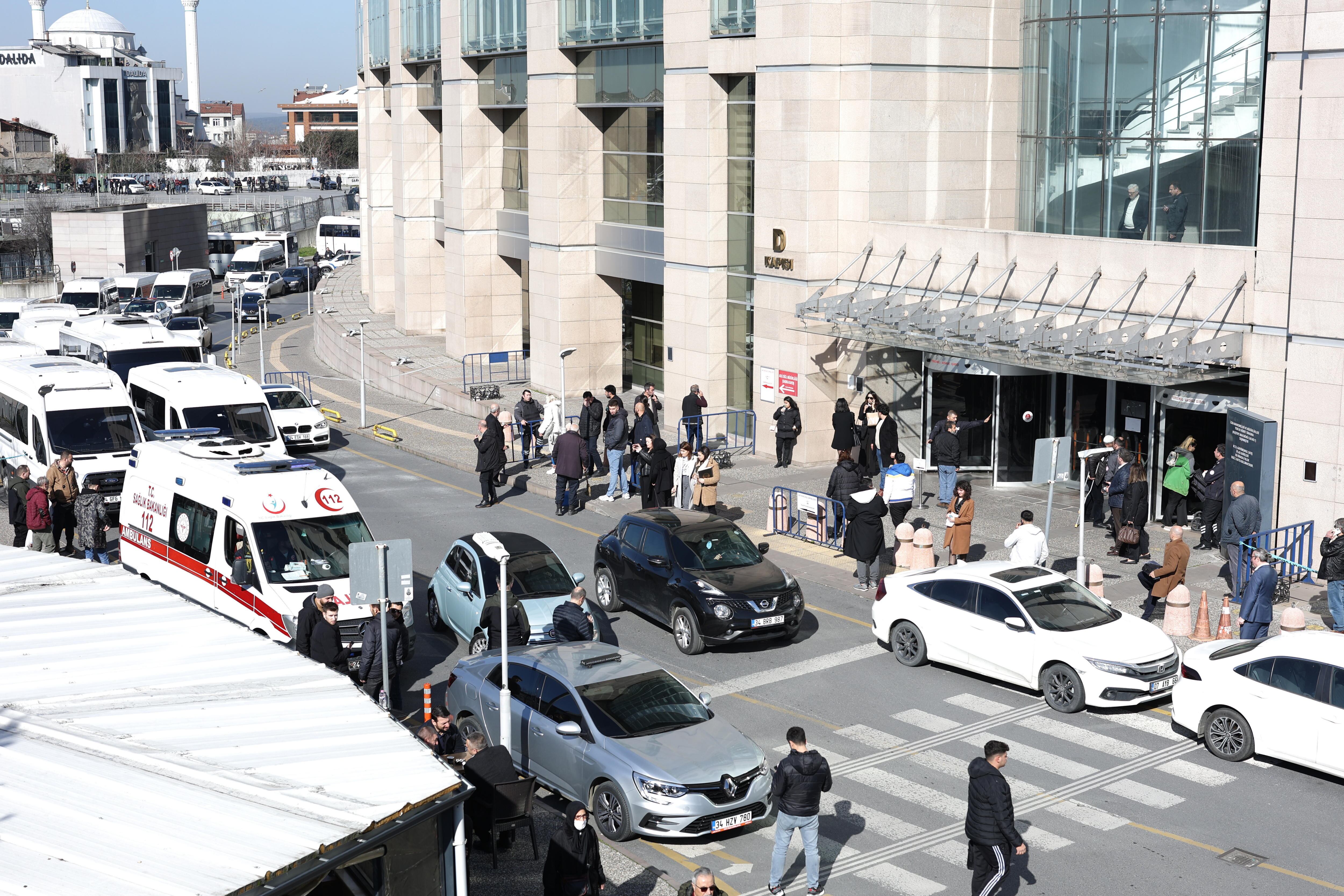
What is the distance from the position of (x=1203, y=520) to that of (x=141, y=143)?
181m

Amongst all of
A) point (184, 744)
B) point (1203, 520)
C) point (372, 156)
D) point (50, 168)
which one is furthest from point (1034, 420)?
point (50, 168)

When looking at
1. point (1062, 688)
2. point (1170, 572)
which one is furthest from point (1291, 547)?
A: point (1062, 688)

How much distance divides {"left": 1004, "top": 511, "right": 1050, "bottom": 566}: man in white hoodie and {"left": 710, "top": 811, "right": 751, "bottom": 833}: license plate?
8.07 meters

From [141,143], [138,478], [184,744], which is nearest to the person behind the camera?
[184,744]

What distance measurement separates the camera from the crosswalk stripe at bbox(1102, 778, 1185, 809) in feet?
49.4

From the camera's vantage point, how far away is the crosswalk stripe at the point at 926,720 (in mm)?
17297

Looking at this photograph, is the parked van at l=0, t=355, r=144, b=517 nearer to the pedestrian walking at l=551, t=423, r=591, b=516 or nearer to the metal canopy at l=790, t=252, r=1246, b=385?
the pedestrian walking at l=551, t=423, r=591, b=516

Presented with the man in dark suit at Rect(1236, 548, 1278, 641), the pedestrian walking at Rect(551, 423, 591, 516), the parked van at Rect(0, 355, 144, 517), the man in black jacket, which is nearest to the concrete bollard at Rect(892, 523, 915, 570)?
the man in dark suit at Rect(1236, 548, 1278, 641)

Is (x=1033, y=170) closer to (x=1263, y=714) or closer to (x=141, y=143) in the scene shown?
(x=1263, y=714)

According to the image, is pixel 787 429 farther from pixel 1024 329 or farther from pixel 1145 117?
pixel 1145 117

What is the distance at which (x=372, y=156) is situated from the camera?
212ft

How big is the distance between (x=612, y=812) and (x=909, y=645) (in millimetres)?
6570

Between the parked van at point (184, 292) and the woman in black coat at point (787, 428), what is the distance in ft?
127

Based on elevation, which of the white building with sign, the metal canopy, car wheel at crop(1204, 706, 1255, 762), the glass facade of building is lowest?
car wheel at crop(1204, 706, 1255, 762)
